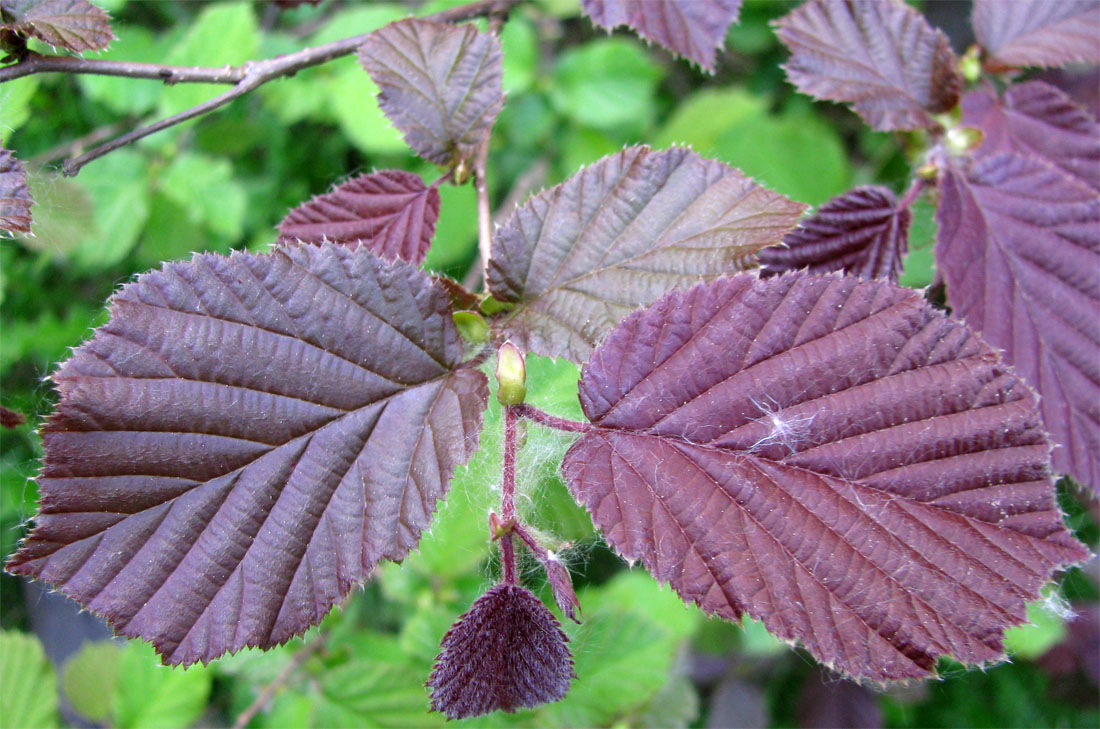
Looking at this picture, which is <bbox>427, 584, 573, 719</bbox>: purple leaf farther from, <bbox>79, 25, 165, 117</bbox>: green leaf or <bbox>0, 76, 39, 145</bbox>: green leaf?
<bbox>79, 25, 165, 117</bbox>: green leaf

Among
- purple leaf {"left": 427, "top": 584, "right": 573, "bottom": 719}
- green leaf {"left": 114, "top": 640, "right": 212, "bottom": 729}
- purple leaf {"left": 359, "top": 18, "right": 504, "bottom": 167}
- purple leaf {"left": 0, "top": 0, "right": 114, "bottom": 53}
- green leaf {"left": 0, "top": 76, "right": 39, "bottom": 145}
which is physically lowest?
green leaf {"left": 114, "top": 640, "right": 212, "bottom": 729}

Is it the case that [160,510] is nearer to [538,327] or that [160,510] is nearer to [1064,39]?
[538,327]

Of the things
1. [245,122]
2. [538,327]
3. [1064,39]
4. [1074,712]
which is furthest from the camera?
[1074,712]

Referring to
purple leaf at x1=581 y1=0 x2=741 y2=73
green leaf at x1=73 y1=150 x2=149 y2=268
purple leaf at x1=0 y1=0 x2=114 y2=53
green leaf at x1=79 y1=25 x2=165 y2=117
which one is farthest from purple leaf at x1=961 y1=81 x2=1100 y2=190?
green leaf at x1=73 y1=150 x2=149 y2=268

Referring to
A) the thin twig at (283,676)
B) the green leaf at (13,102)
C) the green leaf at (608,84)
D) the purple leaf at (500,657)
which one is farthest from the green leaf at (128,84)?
the purple leaf at (500,657)

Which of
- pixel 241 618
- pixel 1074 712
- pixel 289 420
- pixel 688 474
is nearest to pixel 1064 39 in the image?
pixel 688 474

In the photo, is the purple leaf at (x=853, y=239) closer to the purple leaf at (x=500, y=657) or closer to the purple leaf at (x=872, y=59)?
the purple leaf at (x=872, y=59)
